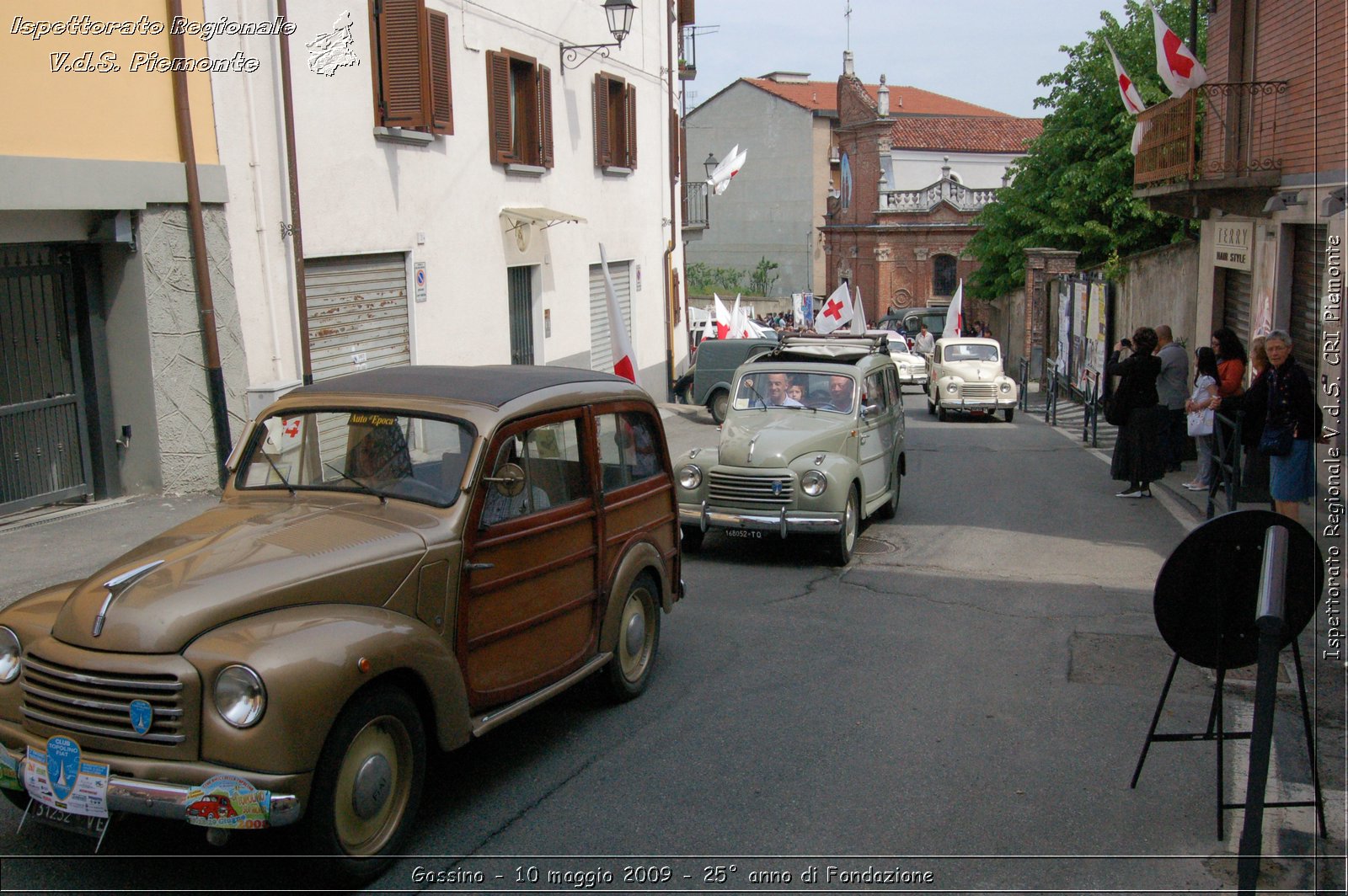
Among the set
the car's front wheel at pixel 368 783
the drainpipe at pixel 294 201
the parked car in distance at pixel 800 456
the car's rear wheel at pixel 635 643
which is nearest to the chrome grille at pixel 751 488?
the parked car in distance at pixel 800 456

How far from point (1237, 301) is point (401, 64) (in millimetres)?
12575

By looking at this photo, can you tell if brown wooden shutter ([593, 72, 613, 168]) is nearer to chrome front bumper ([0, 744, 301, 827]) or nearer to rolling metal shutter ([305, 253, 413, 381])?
rolling metal shutter ([305, 253, 413, 381])

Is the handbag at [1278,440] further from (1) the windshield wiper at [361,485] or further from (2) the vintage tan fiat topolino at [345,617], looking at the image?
(1) the windshield wiper at [361,485]

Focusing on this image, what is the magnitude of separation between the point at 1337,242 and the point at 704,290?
41225 mm

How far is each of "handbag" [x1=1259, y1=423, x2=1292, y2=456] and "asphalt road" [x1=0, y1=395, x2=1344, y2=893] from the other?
1.52m

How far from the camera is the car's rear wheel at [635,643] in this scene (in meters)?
6.55

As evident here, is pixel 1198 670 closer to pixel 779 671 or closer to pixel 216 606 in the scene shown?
pixel 779 671

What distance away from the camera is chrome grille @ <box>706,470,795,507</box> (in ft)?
34.0

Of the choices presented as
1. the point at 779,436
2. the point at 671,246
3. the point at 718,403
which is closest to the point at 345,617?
the point at 779,436

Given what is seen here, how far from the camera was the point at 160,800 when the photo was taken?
3969mm

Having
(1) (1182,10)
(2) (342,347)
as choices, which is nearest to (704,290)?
(1) (1182,10)

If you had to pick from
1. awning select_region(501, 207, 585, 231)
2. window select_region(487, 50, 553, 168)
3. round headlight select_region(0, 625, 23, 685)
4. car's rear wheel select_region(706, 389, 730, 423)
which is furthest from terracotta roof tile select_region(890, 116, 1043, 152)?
round headlight select_region(0, 625, 23, 685)

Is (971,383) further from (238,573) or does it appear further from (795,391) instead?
(238,573)

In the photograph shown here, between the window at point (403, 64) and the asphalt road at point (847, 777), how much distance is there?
7269 mm
